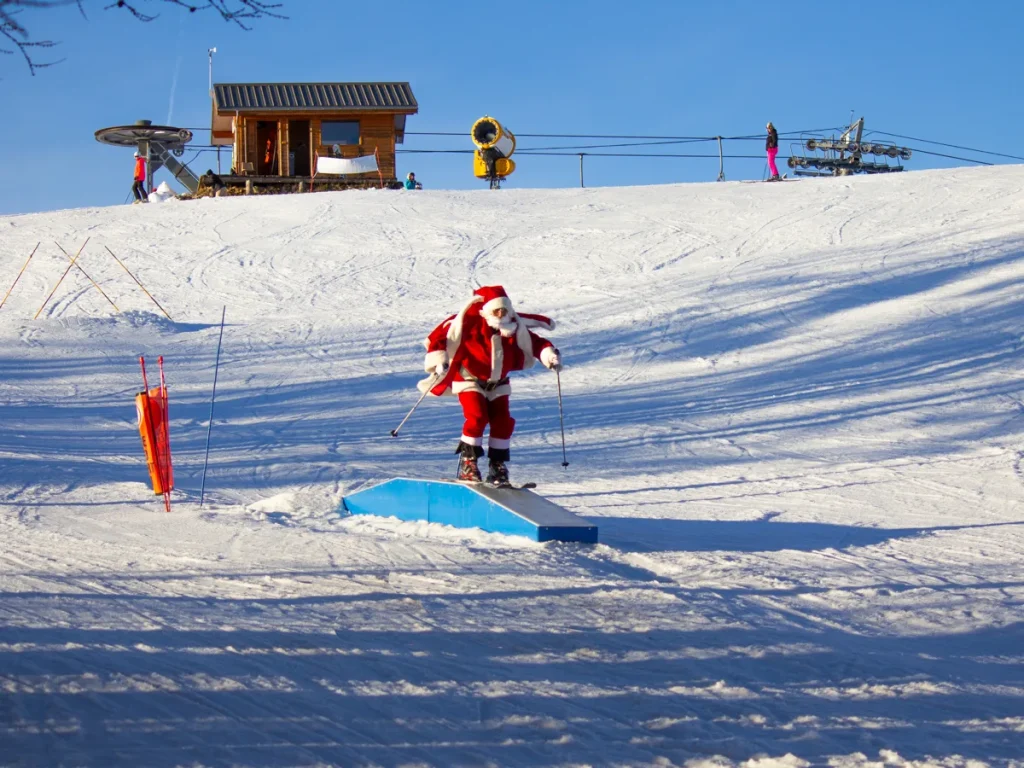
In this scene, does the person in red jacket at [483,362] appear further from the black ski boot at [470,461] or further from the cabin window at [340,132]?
the cabin window at [340,132]

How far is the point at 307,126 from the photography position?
113 ft

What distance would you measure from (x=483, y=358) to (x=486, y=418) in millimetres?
464

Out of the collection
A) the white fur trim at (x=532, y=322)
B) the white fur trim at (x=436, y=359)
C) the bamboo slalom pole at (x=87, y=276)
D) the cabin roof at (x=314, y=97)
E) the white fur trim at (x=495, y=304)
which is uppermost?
the cabin roof at (x=314, y=97)

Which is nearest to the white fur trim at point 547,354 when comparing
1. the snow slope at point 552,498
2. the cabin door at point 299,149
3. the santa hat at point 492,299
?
the santa hat at point 492,299

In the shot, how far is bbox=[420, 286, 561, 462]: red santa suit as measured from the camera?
7.71m

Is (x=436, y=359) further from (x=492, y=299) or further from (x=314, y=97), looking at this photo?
(x=314, y=97)

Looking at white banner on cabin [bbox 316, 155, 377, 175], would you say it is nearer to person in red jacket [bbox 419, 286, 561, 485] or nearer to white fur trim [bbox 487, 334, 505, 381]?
person in red jacket [bbox 419, 286, 561, 485]

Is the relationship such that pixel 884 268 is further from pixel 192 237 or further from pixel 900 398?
pixel 192 237

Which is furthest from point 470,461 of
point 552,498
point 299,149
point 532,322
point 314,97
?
point 299,149

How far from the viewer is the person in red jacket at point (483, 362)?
25.3 ft

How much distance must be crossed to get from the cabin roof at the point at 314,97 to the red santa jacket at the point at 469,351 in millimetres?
26550

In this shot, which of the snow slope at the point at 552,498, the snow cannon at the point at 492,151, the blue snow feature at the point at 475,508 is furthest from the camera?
the snow cannon at the point at 492,151

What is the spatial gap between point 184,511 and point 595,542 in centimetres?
290

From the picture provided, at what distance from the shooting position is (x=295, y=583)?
537 cm
